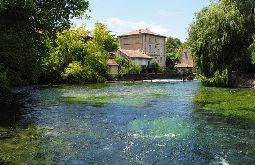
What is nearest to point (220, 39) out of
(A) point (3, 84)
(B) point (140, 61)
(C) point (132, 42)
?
(A) point (3, 84)

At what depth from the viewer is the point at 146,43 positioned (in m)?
124

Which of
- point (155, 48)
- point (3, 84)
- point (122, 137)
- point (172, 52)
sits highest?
point (155, 48)

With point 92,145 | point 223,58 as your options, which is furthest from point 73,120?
point 223,58

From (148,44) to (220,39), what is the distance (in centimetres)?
7110

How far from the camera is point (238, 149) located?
16516 millimetres

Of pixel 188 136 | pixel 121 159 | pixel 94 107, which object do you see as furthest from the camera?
pixel 94 107

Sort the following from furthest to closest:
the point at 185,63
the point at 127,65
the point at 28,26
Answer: the point at 185,63 → the point at 127,65 → the point at 28,26

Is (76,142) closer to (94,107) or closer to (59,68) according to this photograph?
(94,107)

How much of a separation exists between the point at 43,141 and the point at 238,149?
8540mm

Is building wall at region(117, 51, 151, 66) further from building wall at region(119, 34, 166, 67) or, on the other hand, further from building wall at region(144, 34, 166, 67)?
building wall at region(144, 34, 166, 67)

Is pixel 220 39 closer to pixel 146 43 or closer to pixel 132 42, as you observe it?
pixel 146 43

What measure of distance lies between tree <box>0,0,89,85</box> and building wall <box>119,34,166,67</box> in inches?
3507

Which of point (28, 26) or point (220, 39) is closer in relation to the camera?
point (28, 26)

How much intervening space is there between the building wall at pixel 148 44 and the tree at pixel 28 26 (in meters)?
89.1
